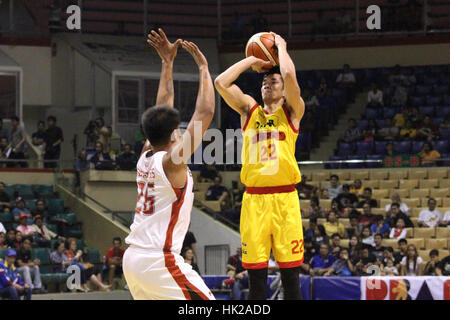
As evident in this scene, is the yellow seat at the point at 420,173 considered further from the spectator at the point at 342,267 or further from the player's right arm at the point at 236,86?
the player's right arm at the point at 236,86

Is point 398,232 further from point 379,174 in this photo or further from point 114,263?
point 114,263

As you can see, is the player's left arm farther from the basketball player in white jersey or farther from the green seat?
the green seat

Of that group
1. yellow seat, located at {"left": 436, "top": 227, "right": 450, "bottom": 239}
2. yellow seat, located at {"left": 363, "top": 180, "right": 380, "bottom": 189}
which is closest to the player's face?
yellow seat, located at {"left": 436, "top": 227, "right": 450, "bottom": 239}

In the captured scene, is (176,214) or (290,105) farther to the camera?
(290,105)

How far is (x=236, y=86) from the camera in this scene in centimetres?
672

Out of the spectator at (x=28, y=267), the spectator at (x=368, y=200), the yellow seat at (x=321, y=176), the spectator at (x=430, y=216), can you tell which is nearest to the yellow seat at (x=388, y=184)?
the spectator at (x=368, y=200)

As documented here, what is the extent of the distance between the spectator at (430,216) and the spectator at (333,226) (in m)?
1.72

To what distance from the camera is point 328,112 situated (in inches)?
795

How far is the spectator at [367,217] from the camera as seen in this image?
15.7 metres

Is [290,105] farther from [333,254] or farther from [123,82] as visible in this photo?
[123,82]

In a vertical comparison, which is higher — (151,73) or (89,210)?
(151,73)

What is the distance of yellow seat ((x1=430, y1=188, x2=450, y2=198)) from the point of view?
56.0 ft
